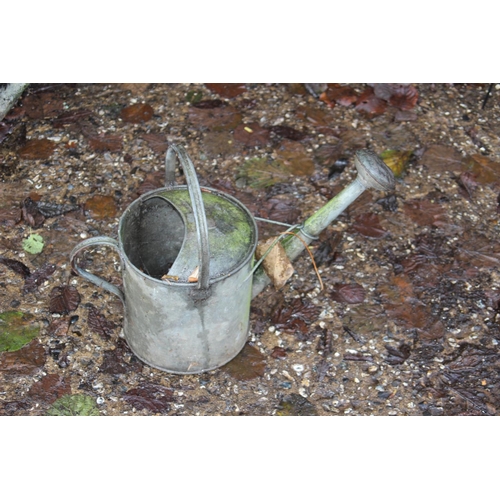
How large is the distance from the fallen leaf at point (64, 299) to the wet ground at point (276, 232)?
0.03 feet

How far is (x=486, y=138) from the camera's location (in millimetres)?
3682

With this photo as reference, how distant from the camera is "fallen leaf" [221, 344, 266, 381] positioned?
264cm

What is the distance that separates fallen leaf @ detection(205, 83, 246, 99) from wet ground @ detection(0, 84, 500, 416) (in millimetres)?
12

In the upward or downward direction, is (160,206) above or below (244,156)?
above

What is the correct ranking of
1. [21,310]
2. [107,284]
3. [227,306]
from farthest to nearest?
[21,310] < [107,284] < [227,306]

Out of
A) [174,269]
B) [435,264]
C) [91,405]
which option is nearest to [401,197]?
[435,264]

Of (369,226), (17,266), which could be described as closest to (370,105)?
(369,226)

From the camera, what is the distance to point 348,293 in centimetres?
292

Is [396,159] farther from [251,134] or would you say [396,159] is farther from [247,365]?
[247,365]

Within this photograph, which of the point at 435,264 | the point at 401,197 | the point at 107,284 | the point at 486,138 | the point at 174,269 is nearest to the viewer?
the point at 174,269

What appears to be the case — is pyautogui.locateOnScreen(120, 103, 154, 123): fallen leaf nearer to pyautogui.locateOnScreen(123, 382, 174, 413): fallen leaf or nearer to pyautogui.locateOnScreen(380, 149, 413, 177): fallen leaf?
pyautogui.locateOnScreen(380, 149, 413, 177): fallen leaf

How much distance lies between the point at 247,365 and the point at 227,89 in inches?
72.4

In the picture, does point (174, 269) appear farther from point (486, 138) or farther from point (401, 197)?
point (486, 138)

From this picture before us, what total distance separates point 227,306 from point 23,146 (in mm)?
1733
